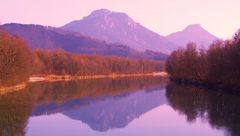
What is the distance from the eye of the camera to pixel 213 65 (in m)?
75.1

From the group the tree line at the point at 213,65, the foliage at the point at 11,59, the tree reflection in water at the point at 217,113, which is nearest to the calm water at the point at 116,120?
the tree reflection in water at the point at 217,113

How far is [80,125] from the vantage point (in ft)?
115

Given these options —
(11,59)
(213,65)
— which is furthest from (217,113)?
(11,59)

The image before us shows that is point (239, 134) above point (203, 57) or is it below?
below

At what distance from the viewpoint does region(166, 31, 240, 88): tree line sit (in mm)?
62438

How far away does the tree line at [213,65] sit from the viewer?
6244 centimetres

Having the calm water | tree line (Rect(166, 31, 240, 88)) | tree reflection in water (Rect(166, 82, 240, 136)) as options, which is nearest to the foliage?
the calm water

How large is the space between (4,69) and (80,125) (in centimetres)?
3637

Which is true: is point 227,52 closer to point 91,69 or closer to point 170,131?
point 170,131

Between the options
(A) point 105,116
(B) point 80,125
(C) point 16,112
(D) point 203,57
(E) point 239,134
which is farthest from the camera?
(D) point 203,57

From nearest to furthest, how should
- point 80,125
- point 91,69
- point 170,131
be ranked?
point 170,131 < point 80,125 < point 91,69

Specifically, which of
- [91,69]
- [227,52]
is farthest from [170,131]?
[91,69]

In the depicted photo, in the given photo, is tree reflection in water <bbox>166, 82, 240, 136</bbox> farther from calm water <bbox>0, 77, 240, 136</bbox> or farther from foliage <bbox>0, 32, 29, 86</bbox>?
foliage <bbox>0, 32, 29, 86</bbox>

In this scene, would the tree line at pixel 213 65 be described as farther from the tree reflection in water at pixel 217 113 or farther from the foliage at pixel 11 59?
the foliage at pixel 11 59
